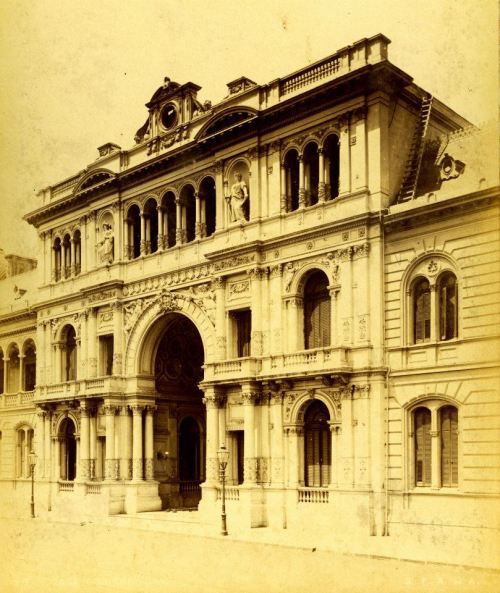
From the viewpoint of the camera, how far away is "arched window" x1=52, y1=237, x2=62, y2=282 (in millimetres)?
42344

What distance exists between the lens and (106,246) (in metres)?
38.8

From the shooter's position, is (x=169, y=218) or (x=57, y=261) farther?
(x=57, y=261)

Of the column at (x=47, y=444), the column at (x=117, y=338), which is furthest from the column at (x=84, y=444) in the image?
the column at (x=47, y=444)

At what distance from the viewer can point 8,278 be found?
50406 mm

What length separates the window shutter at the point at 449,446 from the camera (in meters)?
25.5

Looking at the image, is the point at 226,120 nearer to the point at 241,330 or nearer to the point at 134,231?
the point at 134,231

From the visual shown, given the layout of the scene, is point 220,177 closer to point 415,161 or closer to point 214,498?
point 415,161

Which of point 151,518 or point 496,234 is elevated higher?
point 496,234

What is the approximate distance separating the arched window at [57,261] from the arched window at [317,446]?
18.0 metres

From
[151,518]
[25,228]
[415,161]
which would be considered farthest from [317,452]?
[25,228]

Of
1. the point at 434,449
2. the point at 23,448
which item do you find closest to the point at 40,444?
the point at 23,448

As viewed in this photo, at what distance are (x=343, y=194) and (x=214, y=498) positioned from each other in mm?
12246

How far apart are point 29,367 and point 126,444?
40.3 feet

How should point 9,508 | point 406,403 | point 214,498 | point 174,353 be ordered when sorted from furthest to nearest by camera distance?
1. point 9,508
2. point 174,353
3. point 214,498
4. point 406,403
